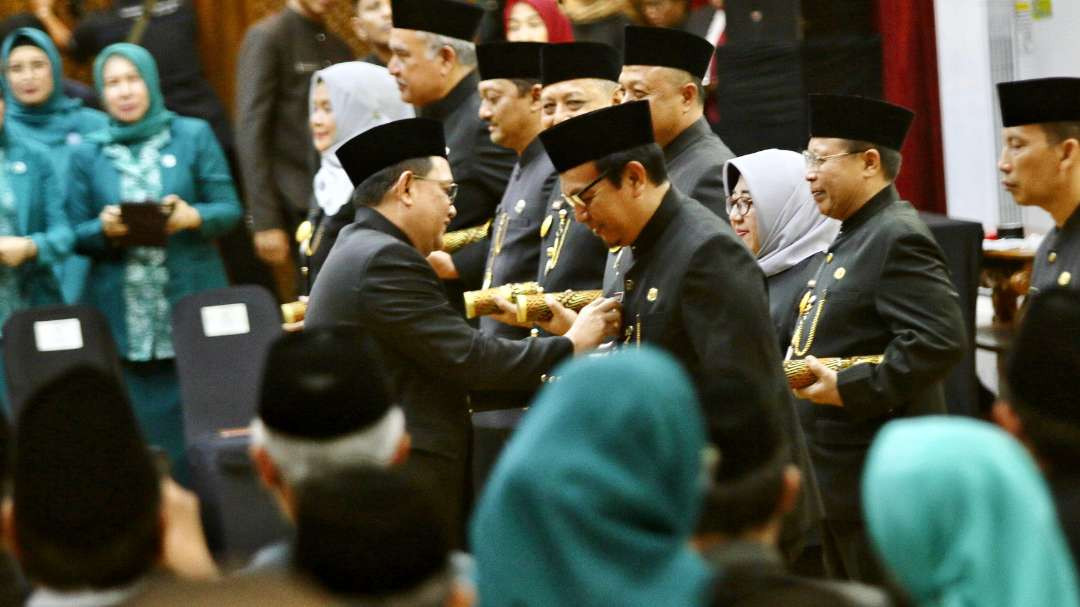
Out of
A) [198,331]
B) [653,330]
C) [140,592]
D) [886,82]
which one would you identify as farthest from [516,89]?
Result: [140,592]

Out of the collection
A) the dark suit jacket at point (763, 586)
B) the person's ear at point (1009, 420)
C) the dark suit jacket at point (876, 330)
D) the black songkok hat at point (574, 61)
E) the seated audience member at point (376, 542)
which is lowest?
the dark suit jacket at point (876, 330)

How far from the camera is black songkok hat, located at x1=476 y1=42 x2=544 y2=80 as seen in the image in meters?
5.24

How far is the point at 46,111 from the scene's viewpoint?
21.1 feet

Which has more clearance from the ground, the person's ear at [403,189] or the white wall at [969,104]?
the person's ear at [403,189]

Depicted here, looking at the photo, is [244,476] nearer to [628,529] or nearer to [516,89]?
[516,89]

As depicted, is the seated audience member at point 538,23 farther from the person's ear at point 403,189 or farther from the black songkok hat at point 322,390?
the black songkok hat at point 322,390

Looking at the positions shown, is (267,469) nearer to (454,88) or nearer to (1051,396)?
(1051,396)

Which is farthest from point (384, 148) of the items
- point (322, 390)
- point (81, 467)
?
point (81, 467)

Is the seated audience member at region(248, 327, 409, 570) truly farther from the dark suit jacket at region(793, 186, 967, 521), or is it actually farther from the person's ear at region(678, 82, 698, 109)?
the person's ear at region(678, 82, 698, 109)

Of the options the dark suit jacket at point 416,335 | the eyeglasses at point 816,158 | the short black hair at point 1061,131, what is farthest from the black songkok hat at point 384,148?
the short black hair at point 1061,131

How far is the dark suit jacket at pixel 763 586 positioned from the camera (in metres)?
2.12

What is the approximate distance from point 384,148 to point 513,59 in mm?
1118

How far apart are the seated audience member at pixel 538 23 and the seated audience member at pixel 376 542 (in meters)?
4.49

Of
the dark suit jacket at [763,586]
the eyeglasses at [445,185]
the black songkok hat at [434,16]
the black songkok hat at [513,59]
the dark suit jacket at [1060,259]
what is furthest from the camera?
the black songkok hat at [434,16]
